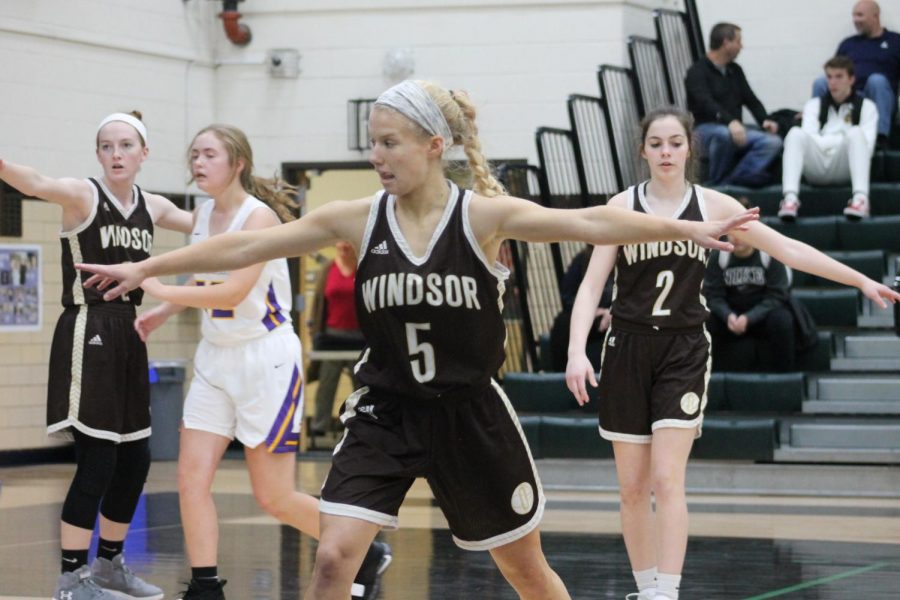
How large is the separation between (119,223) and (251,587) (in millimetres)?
1580

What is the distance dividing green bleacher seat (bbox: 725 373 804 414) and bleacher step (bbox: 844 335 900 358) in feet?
2.32

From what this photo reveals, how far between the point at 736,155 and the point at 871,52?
134 centimetres

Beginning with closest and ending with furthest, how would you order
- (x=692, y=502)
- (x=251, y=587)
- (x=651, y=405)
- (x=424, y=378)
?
(x=424, y=378)
(x=651, y=405)
(x=251, y=587)
(x=692, y=502)

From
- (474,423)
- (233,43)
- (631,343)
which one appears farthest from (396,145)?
(233,43)

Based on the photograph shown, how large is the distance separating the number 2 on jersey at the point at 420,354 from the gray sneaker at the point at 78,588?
231 cm

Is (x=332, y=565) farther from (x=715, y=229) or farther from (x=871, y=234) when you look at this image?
(x=871, y=234)

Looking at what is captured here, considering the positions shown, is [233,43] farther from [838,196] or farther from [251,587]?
[251,587]

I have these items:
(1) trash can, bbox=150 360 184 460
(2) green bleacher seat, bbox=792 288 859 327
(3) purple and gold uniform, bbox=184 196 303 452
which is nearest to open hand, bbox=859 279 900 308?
(3) purple and gold uniform, bbox=184 196 303 452

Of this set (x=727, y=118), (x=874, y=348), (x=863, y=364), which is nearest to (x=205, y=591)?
(x=863, y=364)

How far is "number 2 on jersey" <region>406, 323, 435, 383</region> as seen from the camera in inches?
167

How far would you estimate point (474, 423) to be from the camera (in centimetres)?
429

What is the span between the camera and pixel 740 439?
10898 mm

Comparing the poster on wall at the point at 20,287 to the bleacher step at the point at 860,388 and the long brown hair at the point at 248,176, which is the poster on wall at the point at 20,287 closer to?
the bleacher step at the point at 860,388

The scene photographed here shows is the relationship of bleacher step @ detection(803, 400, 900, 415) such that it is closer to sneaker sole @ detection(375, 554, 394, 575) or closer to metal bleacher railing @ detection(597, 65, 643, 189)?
Answer: metal bleacher railing @ detection(597, 65, 643, 189)
